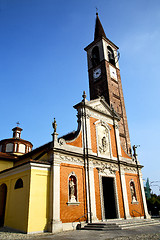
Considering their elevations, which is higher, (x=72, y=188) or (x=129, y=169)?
(x=129, y=169)

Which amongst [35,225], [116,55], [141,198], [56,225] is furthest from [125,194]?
[116,55]

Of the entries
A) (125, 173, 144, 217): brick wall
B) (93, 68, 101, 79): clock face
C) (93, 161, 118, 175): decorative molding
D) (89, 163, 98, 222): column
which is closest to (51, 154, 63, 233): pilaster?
(89, 163, 98, 222): column

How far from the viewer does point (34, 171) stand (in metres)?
11.7

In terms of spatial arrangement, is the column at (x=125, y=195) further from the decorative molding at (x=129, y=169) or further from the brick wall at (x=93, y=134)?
the brick wall at (x=93, y=134)

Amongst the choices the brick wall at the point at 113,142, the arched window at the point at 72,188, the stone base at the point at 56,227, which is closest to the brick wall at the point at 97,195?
the arched window at the point at 72,188

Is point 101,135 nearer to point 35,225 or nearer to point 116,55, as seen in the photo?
point 35,225

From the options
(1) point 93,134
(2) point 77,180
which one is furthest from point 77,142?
(2) point 77,180

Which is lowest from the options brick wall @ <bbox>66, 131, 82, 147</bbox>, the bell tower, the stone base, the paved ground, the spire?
the paved ground

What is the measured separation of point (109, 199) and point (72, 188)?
5.31 m

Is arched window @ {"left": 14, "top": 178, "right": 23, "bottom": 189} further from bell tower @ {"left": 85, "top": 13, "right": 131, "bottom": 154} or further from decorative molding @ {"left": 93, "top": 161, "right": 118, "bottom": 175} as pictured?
bell tower @ {"left": 85, "top": 13, "right": 131, "bottom": 154}

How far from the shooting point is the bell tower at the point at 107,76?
956 inches

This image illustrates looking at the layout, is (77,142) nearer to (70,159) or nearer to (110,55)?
(70,159)

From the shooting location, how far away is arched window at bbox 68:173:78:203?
507 inches

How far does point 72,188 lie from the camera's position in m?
13.1
